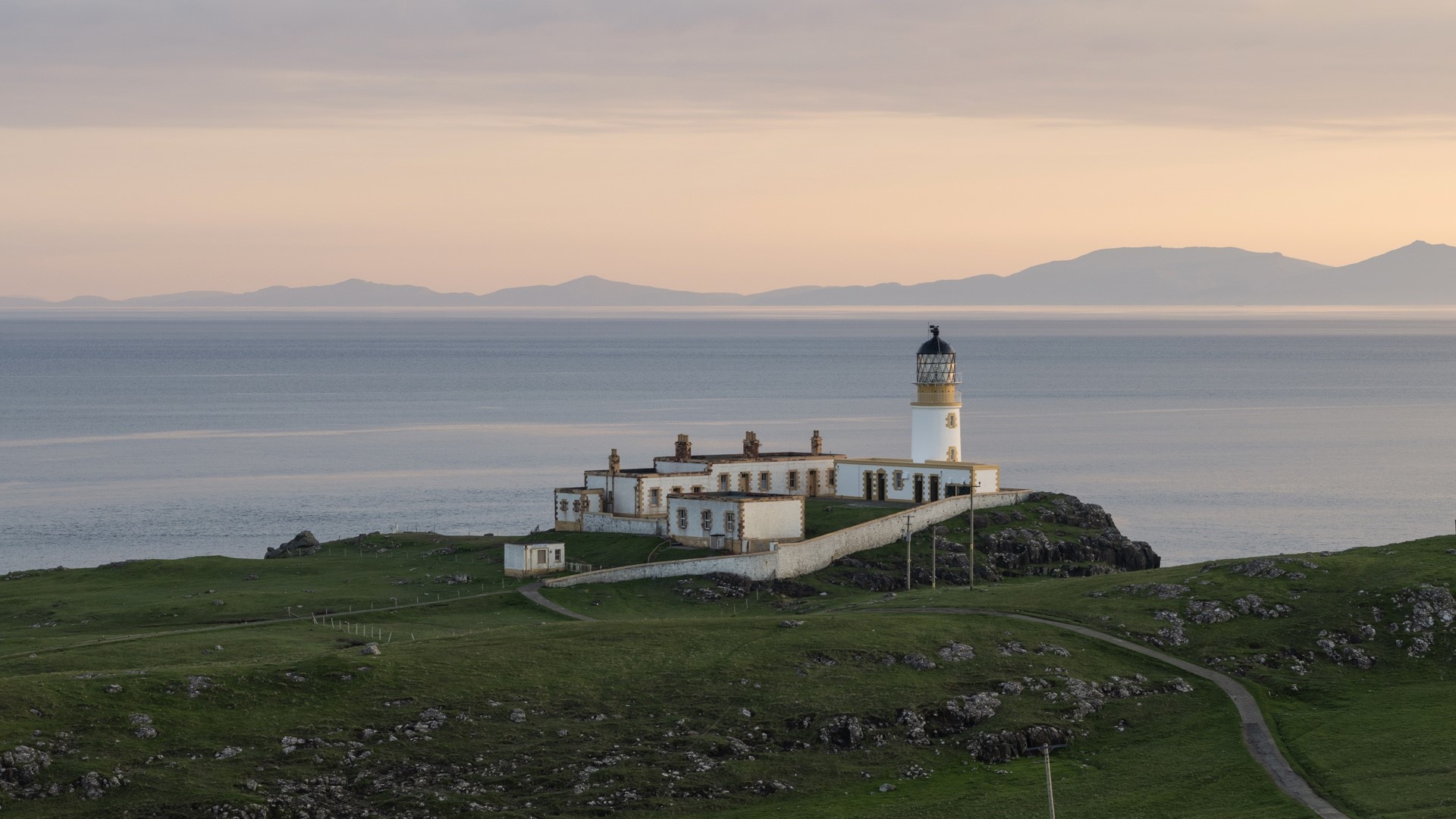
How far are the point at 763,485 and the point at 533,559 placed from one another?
70.5ft

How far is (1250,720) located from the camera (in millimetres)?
66500

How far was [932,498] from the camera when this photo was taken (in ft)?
360

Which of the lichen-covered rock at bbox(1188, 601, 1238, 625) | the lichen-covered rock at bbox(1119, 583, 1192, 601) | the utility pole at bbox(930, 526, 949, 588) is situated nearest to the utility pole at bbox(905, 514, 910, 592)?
the utility pole at bbox(930, 526, 949, 588)

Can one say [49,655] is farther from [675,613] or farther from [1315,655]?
[1315,655]

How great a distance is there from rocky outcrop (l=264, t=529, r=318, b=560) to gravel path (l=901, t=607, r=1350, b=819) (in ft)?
161

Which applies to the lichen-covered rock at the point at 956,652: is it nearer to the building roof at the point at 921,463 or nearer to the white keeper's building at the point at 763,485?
the white keeper's building at the point at 763,485

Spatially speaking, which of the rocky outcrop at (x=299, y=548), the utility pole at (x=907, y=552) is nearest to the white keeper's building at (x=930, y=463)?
the utility pole at (x=907, y=552)

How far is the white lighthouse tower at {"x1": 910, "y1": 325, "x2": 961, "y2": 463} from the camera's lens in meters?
116

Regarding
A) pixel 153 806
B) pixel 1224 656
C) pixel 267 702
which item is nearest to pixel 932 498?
pixel 1224 656

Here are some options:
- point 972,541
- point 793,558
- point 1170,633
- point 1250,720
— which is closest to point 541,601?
point 793,558

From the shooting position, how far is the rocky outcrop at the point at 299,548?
369 ft

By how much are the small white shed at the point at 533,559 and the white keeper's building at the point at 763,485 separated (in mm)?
7794

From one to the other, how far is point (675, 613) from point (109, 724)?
112ft

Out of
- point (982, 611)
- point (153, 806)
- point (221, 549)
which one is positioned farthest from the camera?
point (221, 549)
